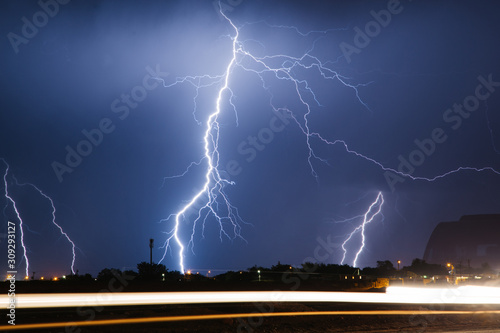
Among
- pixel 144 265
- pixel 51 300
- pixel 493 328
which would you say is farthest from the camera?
pixel 144 265

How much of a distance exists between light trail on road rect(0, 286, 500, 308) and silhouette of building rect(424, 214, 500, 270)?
4880 inches

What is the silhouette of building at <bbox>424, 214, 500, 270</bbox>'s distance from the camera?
452 ft

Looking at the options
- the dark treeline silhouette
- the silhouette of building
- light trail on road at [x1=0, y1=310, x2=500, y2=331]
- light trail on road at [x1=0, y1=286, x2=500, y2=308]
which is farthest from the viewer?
the silhouette of building

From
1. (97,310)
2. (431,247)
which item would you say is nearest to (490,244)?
(431,247)

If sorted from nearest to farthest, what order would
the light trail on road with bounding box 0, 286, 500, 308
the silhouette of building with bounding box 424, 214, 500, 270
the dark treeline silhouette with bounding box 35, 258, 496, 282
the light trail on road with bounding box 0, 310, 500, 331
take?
the light trail on road with bounding box 0, 310, 500, 331
the light trail on road with bounding box 0, 286, 500, 308
the dark treeline silhouette with bounding box 35, 258, 496, 282
the silhouette of building with bounding box 424, 214, 500, 270

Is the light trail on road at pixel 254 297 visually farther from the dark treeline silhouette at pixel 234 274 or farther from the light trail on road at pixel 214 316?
the dark treeline silhouette at pixel 234 274

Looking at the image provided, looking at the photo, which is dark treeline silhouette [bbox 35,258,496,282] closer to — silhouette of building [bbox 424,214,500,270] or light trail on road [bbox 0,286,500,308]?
light trail on road [bbox 0,286,500,308]

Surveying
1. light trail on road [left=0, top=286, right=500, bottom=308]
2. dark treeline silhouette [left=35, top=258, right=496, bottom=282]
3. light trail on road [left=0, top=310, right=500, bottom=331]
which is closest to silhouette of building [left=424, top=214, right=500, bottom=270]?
dark treeline silhouette [left=35, top=258, right=496, bottom=282]

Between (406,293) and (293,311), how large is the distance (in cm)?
608

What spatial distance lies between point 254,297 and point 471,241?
15159 cm

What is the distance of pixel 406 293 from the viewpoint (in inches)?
674

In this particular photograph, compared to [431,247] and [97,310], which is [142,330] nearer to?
[97,310]

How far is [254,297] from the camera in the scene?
1370 cm

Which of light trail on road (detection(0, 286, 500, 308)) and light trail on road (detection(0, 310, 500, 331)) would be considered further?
light trail on road (detection(0, 286, 500, 308))
